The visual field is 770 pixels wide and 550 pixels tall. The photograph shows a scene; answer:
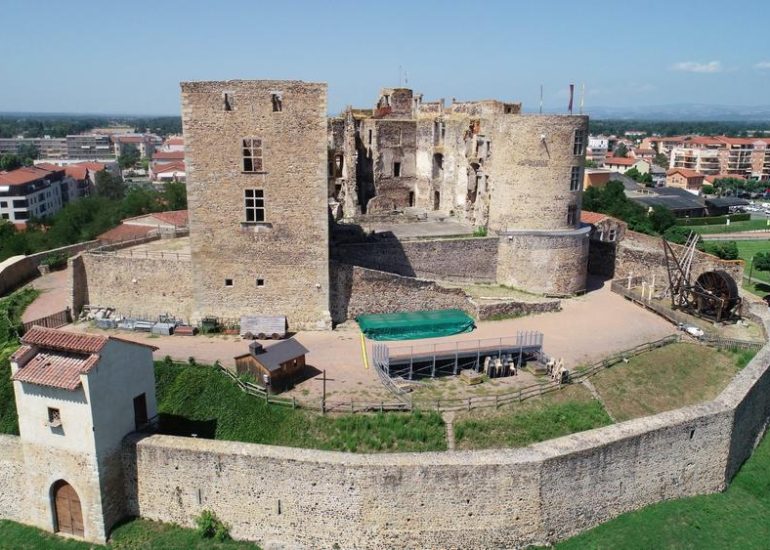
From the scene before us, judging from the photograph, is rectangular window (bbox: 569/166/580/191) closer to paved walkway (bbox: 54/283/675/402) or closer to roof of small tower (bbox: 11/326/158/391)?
paved walkway (bbox: 54/283/675/402)

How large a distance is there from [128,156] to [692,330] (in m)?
168

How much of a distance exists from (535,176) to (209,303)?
54.4 feet

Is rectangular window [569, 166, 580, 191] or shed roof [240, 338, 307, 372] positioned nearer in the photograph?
shed roof [240, 338, 307, 372]

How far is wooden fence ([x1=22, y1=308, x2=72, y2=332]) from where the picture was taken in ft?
88.6

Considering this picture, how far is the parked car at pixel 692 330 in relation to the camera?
27688mm

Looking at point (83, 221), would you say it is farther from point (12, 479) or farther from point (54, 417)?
point (54, 417)

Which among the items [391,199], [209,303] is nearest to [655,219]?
[391,199]

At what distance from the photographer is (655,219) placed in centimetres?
6034

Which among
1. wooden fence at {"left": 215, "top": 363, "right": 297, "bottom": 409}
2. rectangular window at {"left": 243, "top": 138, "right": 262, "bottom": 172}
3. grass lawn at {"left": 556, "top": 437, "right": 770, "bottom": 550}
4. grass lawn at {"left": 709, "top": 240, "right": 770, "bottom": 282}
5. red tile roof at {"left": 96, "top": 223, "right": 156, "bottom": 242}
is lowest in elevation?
grass lawn at {"left": 556, "top": 437, "right": 770, "bottom": 550}

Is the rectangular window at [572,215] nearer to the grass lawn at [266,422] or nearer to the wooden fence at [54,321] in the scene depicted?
the grass lawn at [266,422]

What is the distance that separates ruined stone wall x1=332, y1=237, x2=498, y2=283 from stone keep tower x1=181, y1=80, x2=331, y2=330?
461 centimetres

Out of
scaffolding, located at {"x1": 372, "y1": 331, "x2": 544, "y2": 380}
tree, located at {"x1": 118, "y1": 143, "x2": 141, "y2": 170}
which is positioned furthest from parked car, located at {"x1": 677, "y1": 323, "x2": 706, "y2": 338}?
tree, located at {"x1": 118, "y1": 143, "x2": 141, "y2": 170}

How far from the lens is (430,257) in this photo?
107 ft

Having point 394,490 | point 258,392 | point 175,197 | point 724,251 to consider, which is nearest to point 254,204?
point 258,392
